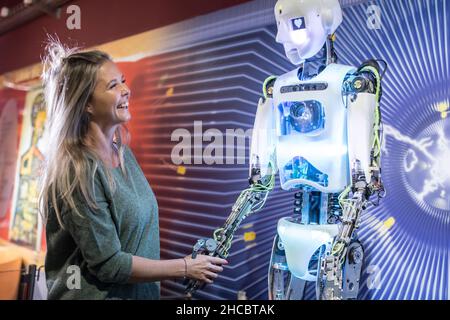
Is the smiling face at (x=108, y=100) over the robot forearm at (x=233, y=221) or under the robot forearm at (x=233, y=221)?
over

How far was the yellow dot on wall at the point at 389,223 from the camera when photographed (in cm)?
222

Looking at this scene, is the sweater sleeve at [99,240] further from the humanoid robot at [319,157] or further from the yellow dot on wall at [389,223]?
the yellow dot on wall at [389,223]

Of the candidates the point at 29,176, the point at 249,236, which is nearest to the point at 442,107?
the point at 249,236

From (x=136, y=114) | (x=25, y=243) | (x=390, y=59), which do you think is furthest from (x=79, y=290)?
(x=25, y=243)

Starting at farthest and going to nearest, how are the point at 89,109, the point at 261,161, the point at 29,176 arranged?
the point at 29,176 → the point at 261,161 → the point at 89,109

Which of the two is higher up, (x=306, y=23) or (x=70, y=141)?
(x=306, y=23)

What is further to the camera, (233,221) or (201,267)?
(233,221)

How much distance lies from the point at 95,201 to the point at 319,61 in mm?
1175

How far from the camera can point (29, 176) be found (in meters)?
3.14

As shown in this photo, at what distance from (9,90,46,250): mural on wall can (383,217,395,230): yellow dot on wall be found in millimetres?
2213

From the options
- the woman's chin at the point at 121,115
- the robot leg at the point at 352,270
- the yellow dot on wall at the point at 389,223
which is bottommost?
the robot leg at the point at 352,270

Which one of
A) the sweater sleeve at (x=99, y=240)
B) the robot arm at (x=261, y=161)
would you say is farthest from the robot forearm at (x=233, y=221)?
the sweater sleeve at (x=99, y=240)

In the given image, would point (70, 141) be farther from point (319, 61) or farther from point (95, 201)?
point (319, 61)

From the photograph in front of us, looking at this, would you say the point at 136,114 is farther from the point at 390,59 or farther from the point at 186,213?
the point at 390,59
